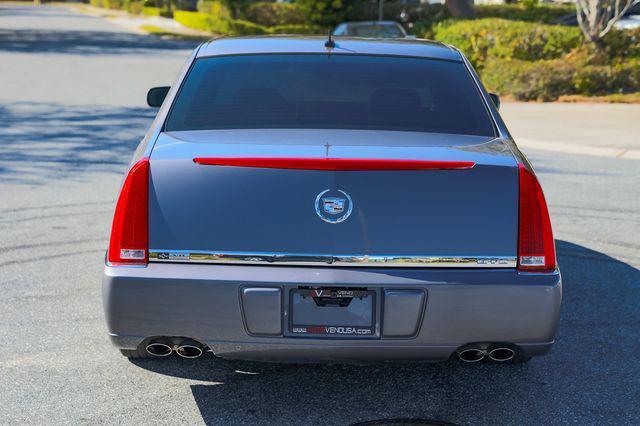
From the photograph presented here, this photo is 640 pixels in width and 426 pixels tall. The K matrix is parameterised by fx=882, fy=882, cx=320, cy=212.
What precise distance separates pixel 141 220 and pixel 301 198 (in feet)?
2.19

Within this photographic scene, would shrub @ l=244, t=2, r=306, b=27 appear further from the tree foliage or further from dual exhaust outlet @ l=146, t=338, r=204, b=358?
dual exhaust outlet @ l=146, t=338, r=204, b=358

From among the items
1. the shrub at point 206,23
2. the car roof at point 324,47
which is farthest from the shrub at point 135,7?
the car roof at point 324,47

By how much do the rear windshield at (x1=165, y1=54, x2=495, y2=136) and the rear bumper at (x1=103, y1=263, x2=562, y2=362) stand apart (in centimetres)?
83

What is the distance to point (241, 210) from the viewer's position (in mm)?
3535

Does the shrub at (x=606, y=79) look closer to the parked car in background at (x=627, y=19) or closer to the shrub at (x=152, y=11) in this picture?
the parked car in background at (x=627, y=19)

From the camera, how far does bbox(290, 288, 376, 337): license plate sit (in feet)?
11.5

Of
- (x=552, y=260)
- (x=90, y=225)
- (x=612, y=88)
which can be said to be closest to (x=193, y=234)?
(x=552, y=260)

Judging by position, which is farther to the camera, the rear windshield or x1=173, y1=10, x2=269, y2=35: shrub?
x1=173, y1=10, x2=269, y2=35: shrub

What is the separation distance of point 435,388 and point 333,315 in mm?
954

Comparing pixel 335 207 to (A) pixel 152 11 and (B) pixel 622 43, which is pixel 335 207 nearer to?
(B) pixel 622 43

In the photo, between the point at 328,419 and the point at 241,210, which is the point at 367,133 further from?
the point at 328,419

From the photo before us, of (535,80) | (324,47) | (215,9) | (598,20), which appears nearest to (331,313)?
(324,47)

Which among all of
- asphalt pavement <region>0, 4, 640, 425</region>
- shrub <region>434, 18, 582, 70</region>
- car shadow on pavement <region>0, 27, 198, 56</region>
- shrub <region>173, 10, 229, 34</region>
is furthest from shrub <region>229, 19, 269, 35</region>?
asphalt pavement <region>0, 4, 640, 425</region>

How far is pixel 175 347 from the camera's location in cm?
368
